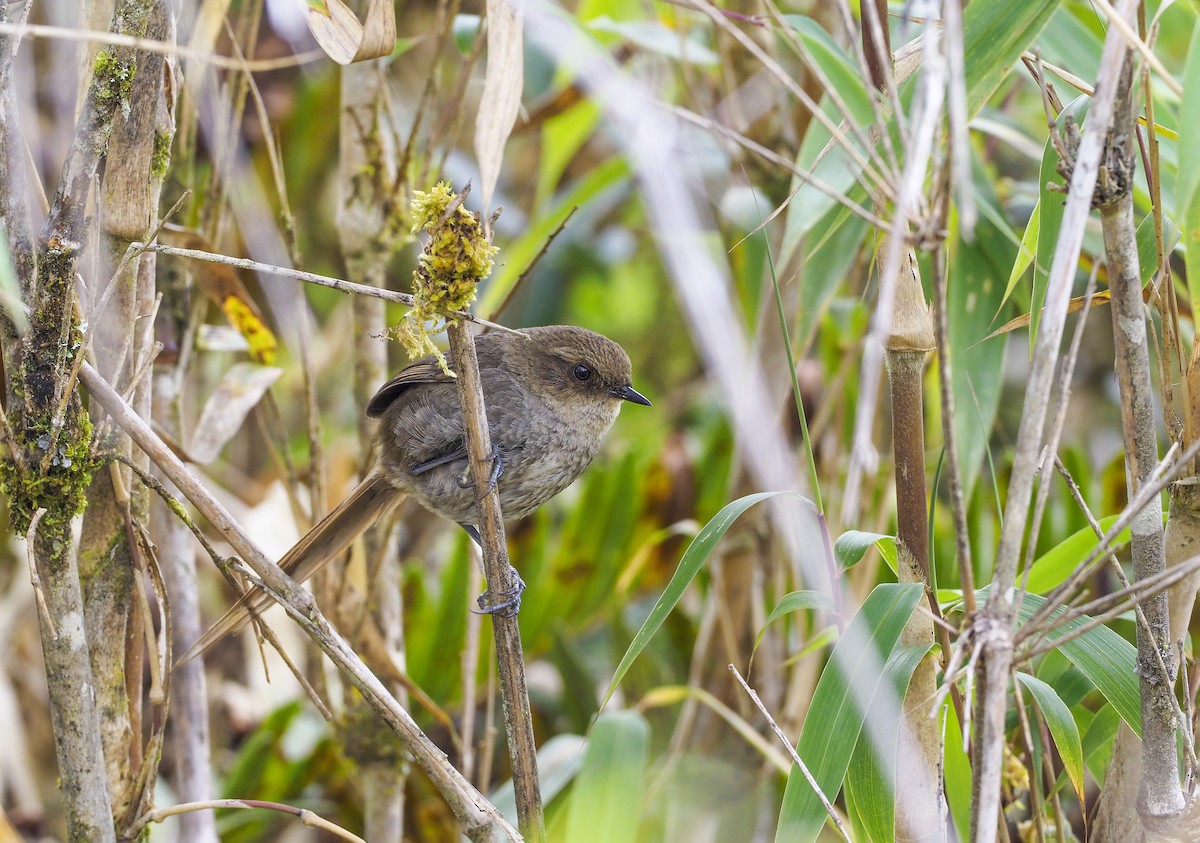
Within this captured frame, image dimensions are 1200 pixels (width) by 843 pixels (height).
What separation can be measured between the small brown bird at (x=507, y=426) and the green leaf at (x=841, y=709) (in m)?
1.26

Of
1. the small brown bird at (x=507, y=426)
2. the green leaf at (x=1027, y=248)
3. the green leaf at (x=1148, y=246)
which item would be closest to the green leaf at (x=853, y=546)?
the green leaf at (x=1027, y=248)

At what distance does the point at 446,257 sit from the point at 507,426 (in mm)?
1255

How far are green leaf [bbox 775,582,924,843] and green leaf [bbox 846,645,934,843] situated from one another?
0.20 ft

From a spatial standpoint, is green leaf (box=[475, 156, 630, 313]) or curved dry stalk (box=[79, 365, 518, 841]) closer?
curved dry stalk (box=[79, 365, 518, 841])

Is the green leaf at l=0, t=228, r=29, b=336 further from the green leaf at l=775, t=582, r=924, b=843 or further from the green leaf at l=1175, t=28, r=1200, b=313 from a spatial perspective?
the green leaf at l=1175, t=28, r=1200, b=313

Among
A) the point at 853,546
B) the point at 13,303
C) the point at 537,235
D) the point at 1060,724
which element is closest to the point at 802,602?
the point at 853,546

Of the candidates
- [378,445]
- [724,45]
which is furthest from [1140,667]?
[724,45]

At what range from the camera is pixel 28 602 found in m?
4.10

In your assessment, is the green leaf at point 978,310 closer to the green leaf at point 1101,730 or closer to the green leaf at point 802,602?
the green leaf at point 1101,730

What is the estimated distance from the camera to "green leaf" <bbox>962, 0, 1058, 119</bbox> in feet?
5.43

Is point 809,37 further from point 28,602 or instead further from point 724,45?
point 28,602

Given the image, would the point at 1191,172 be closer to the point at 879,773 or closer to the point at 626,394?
the point at 879,773

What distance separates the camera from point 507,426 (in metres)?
2.89

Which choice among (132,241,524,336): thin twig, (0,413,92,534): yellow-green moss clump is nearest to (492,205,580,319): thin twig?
(132,241,524,336): thin twig
